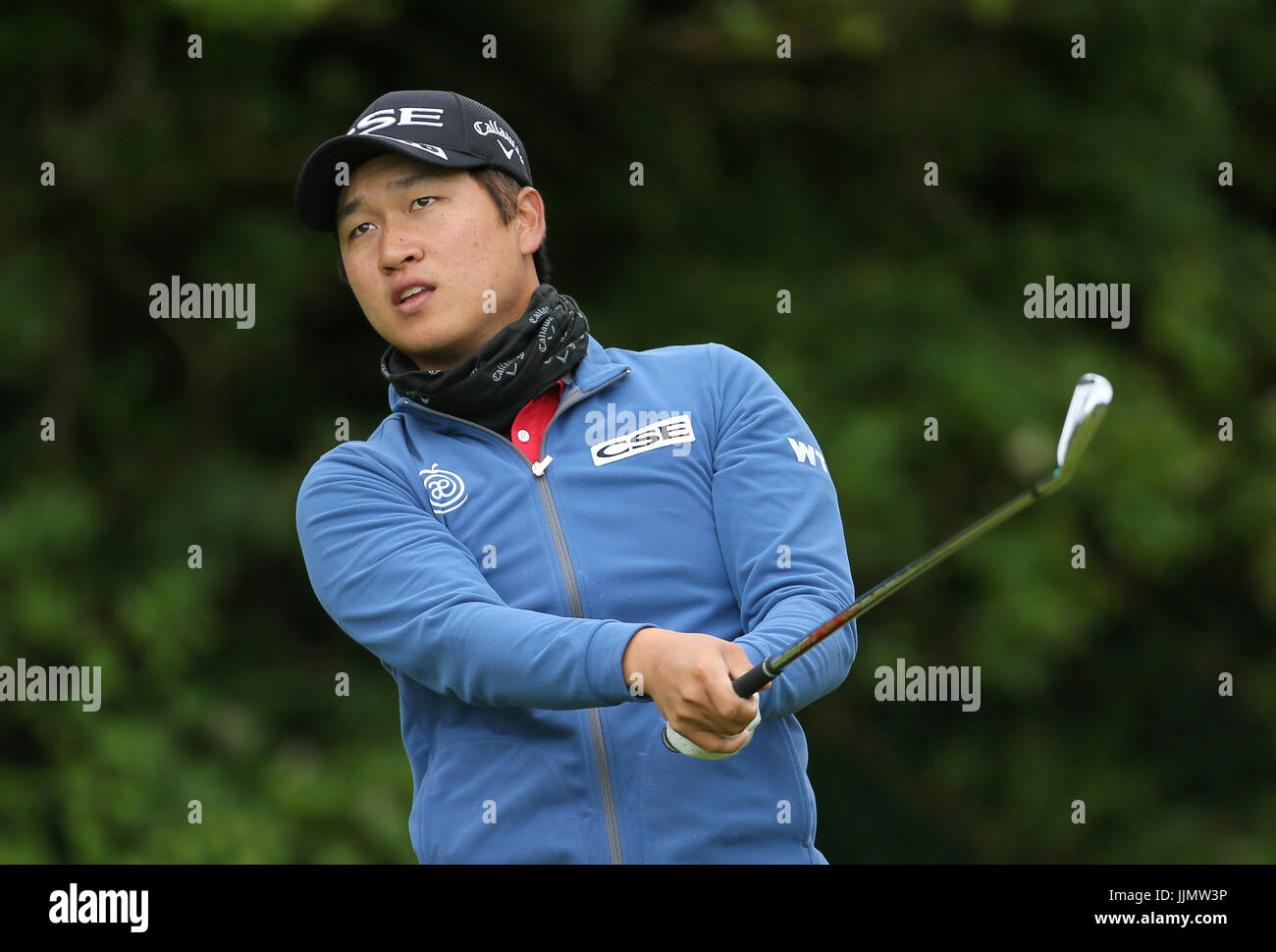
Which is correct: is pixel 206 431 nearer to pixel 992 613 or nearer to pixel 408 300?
pixel 992 613

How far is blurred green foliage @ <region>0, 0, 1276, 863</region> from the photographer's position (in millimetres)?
5988

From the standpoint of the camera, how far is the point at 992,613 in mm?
6383

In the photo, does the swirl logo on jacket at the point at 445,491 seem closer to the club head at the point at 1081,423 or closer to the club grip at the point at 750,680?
the club grip at the point at 750,680

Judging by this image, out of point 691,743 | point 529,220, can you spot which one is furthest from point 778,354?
point 691,743

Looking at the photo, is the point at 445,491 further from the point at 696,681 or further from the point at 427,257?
the point at 696,681

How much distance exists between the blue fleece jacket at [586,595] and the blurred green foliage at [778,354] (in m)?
3.58

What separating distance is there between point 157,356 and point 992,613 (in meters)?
3.27

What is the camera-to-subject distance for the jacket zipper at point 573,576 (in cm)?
190

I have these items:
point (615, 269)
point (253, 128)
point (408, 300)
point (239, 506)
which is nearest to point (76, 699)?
point (239, 506)

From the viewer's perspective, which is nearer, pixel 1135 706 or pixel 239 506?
pixel 239 506

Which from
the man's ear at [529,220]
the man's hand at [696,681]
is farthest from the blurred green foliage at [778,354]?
the man's hand at [696,681]
